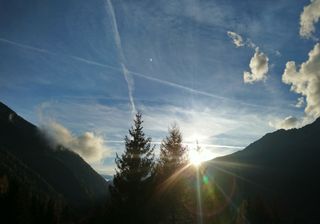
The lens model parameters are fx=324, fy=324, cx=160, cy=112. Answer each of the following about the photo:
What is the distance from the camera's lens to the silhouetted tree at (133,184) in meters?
22.7

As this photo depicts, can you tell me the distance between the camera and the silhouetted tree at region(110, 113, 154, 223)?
22703 millimetres

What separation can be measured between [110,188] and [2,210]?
105 feet

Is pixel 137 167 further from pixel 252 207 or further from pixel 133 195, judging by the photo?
pixel 252 207

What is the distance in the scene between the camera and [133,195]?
23.6 m

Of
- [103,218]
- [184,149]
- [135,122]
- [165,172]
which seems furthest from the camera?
[184,149]

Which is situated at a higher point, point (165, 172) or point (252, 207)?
point (165, 172)

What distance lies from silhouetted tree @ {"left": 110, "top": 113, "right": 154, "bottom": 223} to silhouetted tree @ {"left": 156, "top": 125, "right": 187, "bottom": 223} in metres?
2.23

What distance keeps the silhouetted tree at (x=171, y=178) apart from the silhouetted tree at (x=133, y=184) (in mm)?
2226

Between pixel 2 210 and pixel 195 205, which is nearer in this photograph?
pixel 195 205

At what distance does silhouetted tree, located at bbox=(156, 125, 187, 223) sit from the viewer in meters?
27.1

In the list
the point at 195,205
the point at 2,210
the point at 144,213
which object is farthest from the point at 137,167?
the point at 2,210

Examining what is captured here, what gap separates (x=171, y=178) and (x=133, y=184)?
5.75m

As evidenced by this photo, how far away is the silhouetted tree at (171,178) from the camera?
88.9 feet

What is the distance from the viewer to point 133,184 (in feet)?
78.2
